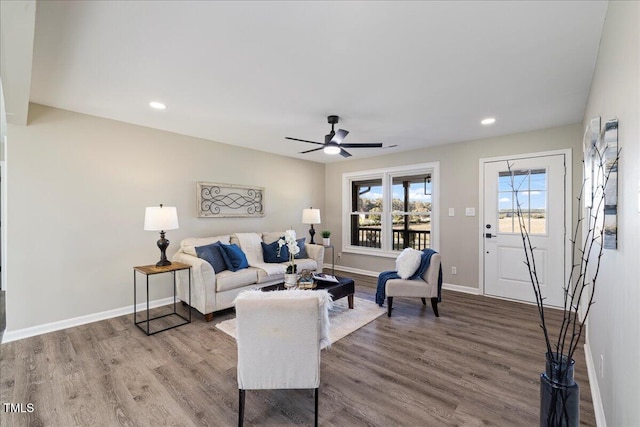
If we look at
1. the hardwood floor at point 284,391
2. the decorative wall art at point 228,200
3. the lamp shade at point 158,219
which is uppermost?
the decorative wall art at point 228,200

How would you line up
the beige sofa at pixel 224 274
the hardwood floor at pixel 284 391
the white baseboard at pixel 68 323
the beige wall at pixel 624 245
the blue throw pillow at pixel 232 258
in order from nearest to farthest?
the beige wall at pixel 624 245 → the hardwood floor at pixel 284 391 → the white baseboard at pixel 68 323 → the beige sofa at pixel 224 274 → the blue throw pillow at pixel 232 258

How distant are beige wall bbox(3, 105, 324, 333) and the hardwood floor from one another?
Answer: 1.53 feet

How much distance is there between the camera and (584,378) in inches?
90.4

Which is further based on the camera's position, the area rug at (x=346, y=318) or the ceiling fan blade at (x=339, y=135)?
the ceiling fan blade at (x=339, y=135)

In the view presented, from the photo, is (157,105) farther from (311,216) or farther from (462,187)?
(462,187)

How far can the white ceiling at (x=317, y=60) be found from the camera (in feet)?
5.61

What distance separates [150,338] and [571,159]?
18.1 feet

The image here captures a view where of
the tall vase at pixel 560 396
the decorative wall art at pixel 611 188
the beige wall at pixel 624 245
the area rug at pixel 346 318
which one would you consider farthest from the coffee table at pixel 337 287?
the decorative wall art at pixel 611 188

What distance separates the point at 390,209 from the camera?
5773mm

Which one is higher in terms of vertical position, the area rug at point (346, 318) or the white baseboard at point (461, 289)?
Result: the white baseboard at point (461, 289)

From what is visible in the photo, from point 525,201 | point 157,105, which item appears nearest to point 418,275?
point 525,201

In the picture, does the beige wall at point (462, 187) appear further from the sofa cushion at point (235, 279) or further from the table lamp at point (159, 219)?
the table lamp at point (159, 219)

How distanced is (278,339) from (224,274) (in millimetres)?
2162

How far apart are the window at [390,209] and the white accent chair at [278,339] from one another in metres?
3.90
